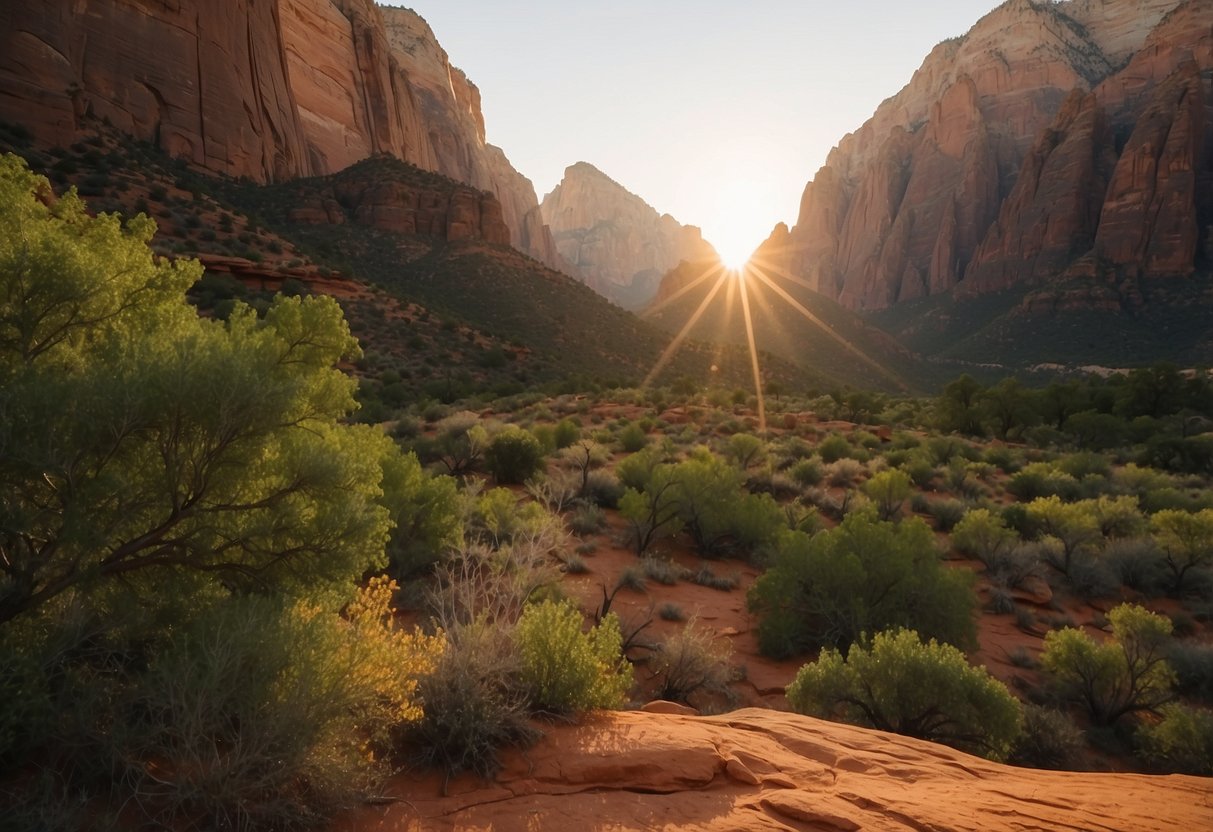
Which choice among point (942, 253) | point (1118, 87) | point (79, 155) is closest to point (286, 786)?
point (79, 155)

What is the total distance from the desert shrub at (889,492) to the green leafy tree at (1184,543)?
4077 mm

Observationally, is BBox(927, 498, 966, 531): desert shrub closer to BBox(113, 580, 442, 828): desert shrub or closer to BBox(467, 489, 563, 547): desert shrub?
BBox(467, 489, 563, 547): desert shrub

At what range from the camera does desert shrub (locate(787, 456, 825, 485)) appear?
1455 centimetres

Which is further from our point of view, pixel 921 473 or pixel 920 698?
pixel 921 473

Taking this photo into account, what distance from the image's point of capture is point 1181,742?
5.64 m

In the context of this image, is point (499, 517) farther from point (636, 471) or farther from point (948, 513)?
point (948, 513)

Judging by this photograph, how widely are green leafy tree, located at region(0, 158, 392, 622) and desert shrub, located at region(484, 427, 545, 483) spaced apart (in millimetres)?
8729

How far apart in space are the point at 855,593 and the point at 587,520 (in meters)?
4.75

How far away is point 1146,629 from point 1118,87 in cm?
11750

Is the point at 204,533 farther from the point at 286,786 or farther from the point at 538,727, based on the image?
the point at 538,727

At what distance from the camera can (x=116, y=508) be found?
3166mm

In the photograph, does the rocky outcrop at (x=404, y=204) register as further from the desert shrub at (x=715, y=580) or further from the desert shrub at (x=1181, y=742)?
the desert shrub at (x=1181, y=742)

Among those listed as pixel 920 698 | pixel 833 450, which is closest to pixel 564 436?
pixel 833 450

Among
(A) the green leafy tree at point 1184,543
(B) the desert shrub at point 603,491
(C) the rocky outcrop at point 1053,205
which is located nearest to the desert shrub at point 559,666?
(B) the desert shrub at point 603,491
